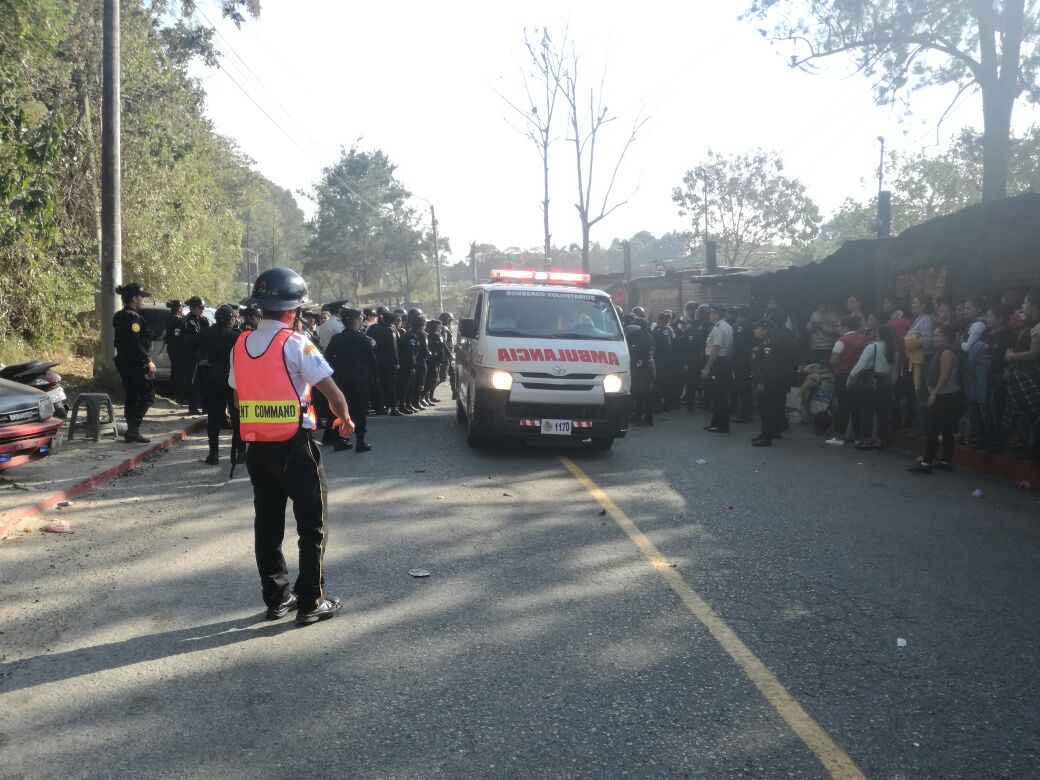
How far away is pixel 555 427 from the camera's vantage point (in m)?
10.2

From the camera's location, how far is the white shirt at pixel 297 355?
4.82m

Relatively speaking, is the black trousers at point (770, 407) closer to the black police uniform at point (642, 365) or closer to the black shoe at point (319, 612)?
the black police uniform at point (642, 365)

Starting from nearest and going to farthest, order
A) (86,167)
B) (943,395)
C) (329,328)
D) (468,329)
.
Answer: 1. (943,395)
2. (468,329)
3. (329,328)
4. (86,167)

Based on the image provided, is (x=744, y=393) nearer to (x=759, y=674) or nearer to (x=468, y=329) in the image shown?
(x=468, y=329)

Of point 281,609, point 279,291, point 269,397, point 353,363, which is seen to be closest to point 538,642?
point 281,609

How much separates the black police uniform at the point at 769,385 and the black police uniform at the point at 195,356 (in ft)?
23.3

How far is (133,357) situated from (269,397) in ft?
23.0

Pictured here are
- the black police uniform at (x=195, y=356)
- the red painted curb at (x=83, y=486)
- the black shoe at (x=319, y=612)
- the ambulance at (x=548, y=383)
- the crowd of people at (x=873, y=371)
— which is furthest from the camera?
the black police uniform at (x=195, y=356)

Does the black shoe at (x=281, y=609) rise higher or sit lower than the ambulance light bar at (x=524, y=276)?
lower

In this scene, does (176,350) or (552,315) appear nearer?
(552,315)

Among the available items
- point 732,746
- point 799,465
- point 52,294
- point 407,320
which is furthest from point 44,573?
point 52,294

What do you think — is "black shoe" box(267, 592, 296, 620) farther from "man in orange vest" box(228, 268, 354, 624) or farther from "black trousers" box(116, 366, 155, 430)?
"black trousers" box(116, 366, 155, 430)

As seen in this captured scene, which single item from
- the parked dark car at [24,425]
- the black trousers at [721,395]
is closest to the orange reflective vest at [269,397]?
the parked dark car at [24,425]

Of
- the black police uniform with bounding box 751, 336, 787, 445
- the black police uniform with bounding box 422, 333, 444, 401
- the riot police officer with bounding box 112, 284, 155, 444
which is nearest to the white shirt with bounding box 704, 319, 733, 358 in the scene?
the black police uniform with bounding box 751, 336, 787, 445
